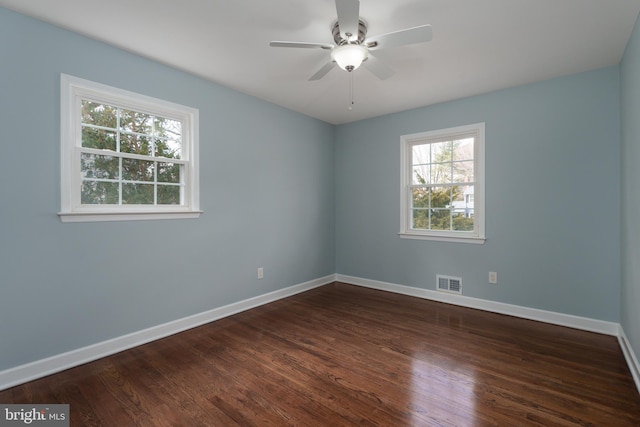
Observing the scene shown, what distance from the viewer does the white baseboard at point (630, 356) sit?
2.05 m

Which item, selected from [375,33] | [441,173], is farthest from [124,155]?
[441,173]

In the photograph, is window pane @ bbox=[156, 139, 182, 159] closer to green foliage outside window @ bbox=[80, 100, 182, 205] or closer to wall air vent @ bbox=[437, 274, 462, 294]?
green foliage outside window @ bbox=[80, 100, 182, 205]

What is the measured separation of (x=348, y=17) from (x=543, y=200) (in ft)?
9.17

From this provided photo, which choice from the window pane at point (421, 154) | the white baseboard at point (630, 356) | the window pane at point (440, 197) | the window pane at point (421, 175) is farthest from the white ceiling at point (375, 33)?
the white baseboard at point (630, 356)

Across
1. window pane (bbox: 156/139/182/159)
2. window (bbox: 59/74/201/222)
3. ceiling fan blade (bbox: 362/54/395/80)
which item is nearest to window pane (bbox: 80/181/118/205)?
window (bbox: 59/74/201/222)

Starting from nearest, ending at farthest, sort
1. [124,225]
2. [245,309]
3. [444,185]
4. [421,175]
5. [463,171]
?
[124,225] → [245,309] → [463,171] → [444,185] → [421,175]

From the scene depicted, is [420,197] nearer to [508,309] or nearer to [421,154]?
[421,154]

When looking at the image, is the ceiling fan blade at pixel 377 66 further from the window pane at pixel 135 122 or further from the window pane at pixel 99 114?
the window pane at pixel 99 114

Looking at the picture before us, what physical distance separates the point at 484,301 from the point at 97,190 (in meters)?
4.10

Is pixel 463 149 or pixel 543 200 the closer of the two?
pixel 543 200

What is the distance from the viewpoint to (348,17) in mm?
1765

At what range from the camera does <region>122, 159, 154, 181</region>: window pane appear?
2650 mm

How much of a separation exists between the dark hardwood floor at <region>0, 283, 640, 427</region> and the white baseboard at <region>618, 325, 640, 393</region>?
0.05m

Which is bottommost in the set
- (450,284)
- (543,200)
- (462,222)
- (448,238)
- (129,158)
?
(450,284)
